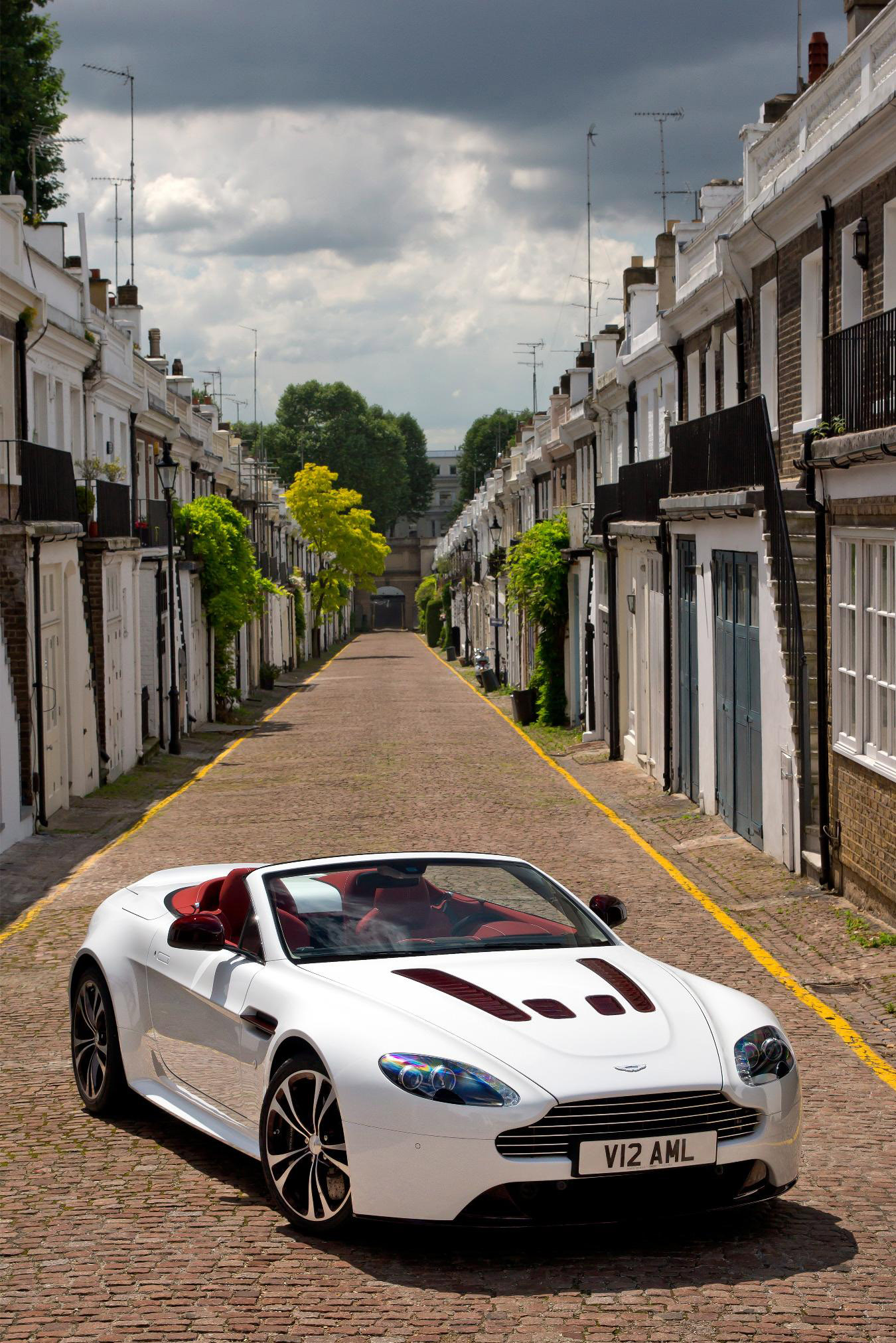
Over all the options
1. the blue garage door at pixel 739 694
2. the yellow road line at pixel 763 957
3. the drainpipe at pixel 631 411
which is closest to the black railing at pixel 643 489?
the drainpipe at pixel 631 411

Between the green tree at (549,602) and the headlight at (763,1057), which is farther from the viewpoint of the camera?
the green tree at (549,602)

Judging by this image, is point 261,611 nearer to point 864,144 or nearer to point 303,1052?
point 864,144

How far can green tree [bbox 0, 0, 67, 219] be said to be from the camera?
4256 centimetres

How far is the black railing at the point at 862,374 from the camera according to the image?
11984 millimetres

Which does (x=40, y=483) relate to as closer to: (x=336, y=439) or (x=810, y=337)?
(x=810, y=337)

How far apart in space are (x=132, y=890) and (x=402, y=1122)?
3368 mm

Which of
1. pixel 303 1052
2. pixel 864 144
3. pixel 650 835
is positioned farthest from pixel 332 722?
pixel 303 1052

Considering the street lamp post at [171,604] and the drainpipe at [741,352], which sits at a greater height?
the drainpipe at [741,352]

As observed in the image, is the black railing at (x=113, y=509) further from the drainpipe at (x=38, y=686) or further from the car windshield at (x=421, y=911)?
the car windshield at (x=421, y=911)

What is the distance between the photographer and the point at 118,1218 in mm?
6352

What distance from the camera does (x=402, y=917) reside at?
276 inches

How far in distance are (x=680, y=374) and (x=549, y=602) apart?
12474 millimetres

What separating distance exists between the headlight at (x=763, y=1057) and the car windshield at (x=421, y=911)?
1118 mm

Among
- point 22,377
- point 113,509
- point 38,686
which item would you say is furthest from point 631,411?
point 38,686
